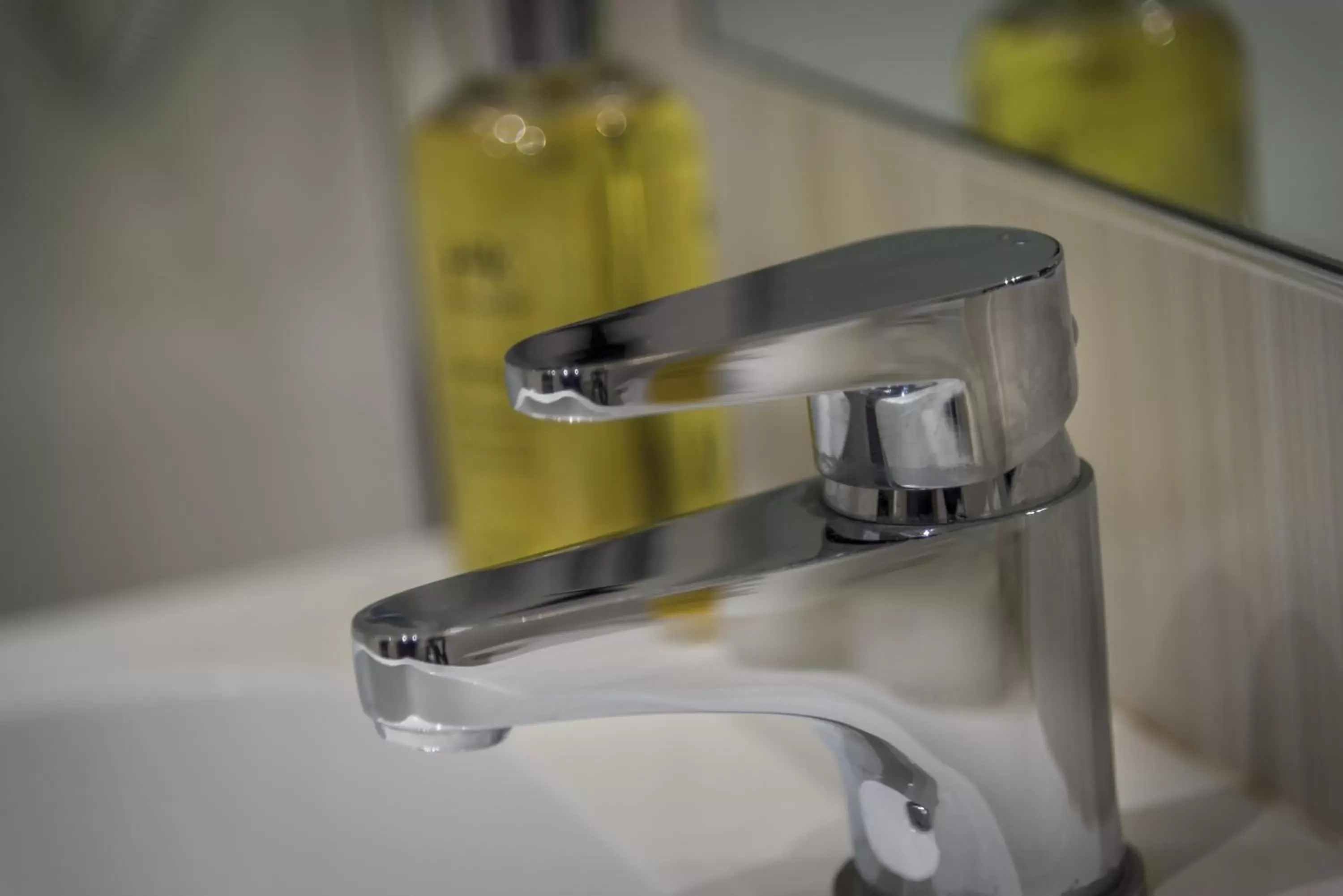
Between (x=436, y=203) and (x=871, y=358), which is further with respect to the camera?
(x=436, y=203)

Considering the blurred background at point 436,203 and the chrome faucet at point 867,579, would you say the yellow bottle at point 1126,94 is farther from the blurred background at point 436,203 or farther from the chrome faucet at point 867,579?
the chrome faucet at point 867,579

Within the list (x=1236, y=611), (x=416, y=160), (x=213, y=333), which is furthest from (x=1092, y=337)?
(x=213, y=333)

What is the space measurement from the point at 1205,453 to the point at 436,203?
21 centimetres

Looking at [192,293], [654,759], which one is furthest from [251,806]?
[192,293]

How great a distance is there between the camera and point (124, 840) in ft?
1.34

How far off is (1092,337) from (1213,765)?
9 centimetres

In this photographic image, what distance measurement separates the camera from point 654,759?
0.38m

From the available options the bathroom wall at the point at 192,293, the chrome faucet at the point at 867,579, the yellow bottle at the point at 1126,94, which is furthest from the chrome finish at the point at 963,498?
the bathroom wall at the point at 192,293

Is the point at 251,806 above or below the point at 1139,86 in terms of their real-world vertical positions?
below

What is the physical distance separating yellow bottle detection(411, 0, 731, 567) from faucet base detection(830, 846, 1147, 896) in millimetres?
147

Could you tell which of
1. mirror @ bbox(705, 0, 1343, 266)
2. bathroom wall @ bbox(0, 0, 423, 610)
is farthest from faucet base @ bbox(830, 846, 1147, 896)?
bathroom wall @ bbox(0, 0, 423, 610)

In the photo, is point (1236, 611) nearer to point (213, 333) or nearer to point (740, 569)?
point (740, 569)

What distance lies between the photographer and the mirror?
1.04 feet

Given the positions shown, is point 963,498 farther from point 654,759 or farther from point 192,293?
point 192,293
